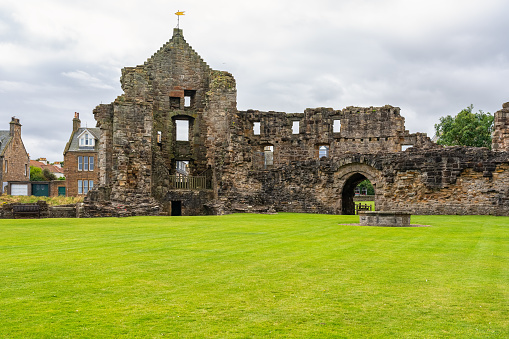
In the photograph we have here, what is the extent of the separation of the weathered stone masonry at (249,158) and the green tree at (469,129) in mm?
15714

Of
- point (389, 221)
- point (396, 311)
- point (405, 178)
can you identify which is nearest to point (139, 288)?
point (396, 311)

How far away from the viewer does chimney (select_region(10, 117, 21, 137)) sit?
54906 mm

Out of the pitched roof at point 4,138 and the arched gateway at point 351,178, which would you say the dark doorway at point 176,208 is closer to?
the arched gateway at point 351,178

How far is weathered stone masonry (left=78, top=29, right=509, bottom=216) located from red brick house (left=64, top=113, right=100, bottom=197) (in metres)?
20.1

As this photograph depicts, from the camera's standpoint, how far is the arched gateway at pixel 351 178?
81.9 feet

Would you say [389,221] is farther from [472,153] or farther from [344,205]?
[344,205]

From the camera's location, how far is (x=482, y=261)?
26.5 feet

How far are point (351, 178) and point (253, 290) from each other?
21238mm

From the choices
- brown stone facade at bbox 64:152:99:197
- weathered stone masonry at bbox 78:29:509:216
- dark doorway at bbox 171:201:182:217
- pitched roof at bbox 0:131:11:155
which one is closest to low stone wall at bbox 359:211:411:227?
weathered stone masonry at bbox 78:29:509:216

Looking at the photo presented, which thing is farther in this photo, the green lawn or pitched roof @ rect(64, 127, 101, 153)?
pitched roof @ rect(64, 127, 101, 153)

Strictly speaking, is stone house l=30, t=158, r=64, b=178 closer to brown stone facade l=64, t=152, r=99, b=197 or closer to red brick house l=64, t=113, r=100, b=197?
red brick house l=64, t=113, r=100, b=197

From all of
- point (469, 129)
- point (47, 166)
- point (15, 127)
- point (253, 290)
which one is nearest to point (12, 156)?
Answer: point (15, 127)

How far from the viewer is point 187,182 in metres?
29.9

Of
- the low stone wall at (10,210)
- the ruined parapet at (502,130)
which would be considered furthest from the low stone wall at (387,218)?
the low stone wall at (10,210)
